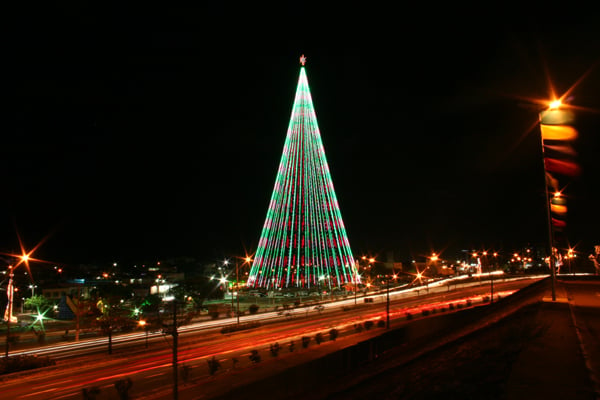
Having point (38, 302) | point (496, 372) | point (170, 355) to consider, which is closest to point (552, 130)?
point (496, 372)

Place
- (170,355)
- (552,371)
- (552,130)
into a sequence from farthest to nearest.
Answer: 1. (170,355)
2. (552,130)
3. (552,371)

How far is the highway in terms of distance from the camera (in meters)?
15.8

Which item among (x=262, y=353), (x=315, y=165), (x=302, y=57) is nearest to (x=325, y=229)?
(x=315, y=165)

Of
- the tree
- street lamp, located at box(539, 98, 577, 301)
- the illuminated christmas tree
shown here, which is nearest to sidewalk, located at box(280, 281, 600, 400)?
street lamp, located at box(539, 98, 577, 301)

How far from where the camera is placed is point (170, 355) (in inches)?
857

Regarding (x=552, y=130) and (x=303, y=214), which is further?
(x=303, y=214)

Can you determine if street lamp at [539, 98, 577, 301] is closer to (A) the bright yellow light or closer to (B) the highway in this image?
(A) the bright yellow light

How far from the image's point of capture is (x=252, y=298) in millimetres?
55625

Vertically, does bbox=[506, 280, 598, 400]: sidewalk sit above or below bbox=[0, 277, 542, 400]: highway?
above

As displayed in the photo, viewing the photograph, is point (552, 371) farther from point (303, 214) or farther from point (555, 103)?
point (303, 214)

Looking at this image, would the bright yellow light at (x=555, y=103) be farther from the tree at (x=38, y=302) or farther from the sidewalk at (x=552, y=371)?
the tree at (x=38, y=302)

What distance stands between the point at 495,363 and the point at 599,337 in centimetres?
421

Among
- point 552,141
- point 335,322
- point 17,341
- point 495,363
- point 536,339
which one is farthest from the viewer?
point 335,322

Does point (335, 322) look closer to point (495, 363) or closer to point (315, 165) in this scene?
point (315, 165)
